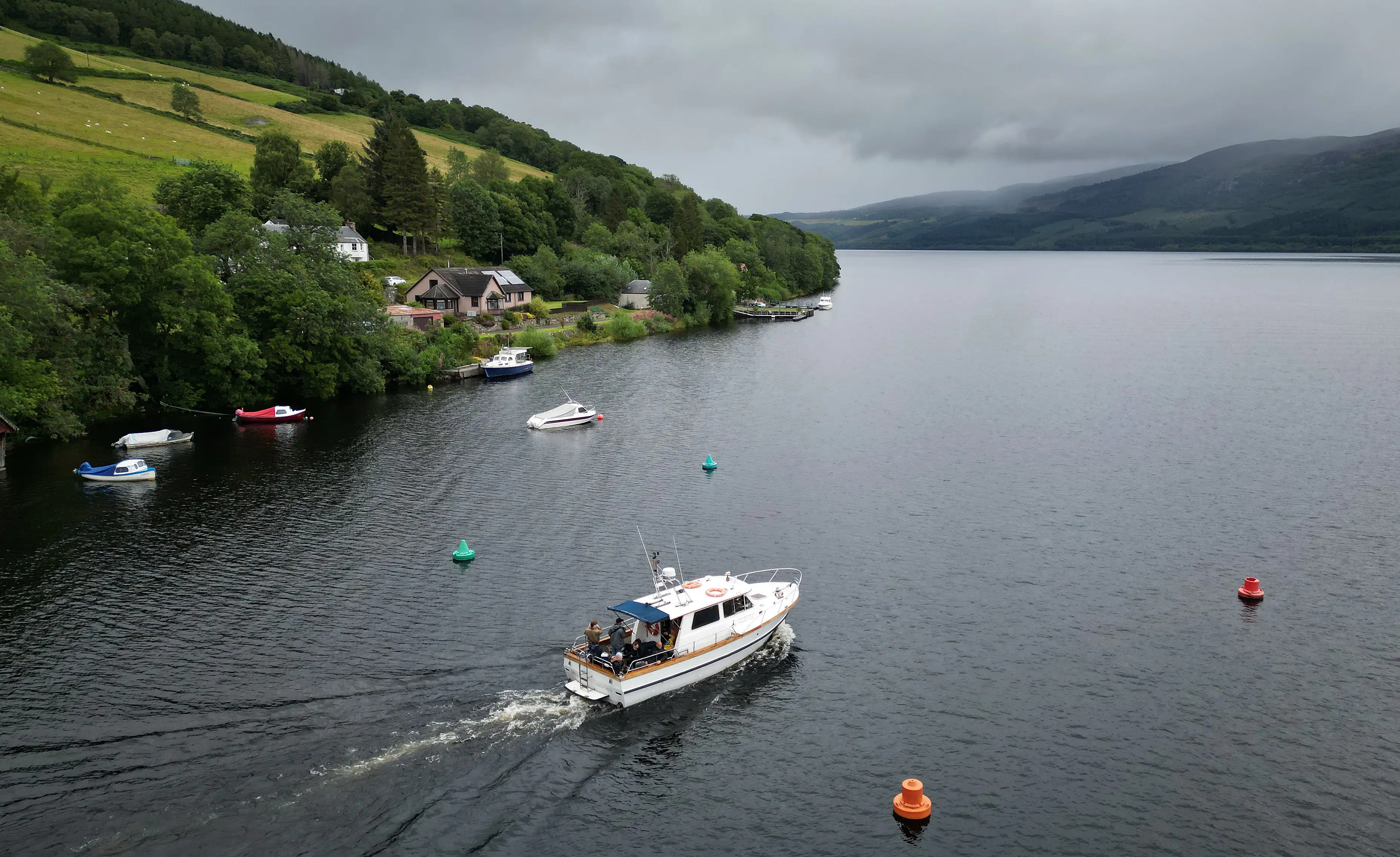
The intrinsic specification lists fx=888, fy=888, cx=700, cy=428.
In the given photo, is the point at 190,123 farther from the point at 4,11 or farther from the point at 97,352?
the point at 97,352

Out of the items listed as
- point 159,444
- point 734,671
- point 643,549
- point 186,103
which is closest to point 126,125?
point 186,103

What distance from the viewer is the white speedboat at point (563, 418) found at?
76.3m

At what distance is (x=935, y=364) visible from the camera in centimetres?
11125

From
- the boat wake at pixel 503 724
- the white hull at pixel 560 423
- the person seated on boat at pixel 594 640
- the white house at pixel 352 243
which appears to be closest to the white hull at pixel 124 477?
the white hull at pixel 560 423

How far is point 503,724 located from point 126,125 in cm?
15953

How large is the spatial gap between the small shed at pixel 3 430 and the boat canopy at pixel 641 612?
1904 inches

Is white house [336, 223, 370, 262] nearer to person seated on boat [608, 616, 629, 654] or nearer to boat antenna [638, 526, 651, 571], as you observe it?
boat antenna [638, 526, 651, 571]

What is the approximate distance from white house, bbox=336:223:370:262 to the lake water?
2356 inches

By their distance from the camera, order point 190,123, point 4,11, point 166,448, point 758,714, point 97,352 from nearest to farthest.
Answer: point 758,714 < point 166,448 < point 97,352 < point 190,123 < point 4,11

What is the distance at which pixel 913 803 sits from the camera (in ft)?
89.5

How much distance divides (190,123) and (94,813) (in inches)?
6740

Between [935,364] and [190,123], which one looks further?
[190,123]

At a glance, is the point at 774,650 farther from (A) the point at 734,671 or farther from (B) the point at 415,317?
(B) the point at 415,317

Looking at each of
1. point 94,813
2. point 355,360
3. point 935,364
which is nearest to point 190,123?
point 355,360
